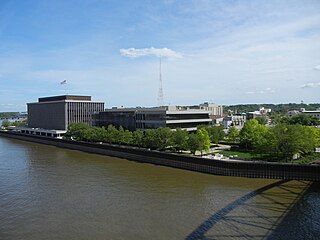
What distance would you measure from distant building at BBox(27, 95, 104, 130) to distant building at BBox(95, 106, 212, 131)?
70.0ft

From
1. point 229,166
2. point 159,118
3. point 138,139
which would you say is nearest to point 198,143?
point 229,166

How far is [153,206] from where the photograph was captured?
23141mm

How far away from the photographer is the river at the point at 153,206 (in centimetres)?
1830

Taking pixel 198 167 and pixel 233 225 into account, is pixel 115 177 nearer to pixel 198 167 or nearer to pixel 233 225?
pixel 198 167

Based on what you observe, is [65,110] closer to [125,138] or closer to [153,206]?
[125,138]

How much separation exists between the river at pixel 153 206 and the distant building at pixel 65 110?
52.4 meters

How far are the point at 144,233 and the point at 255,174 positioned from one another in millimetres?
17763

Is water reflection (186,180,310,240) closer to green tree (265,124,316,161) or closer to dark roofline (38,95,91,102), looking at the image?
green tree (265,124,316,161)

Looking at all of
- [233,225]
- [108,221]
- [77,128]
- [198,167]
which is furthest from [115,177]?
[77,128]

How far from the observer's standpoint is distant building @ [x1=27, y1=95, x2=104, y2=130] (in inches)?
3415

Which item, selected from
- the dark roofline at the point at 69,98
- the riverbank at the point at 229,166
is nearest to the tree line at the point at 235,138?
the riverbank at the point at 229,166

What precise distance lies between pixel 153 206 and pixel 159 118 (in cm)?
3493

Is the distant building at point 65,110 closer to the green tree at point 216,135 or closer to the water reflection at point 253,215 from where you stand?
the green tree at point 216,135

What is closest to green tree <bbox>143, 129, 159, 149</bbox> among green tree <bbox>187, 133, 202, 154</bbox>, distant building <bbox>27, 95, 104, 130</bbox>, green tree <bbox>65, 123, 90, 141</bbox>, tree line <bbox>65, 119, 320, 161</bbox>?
tree line <bbox>65, 119, 320, 161</bbox>
